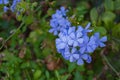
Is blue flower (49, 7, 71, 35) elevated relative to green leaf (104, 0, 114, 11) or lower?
elevated

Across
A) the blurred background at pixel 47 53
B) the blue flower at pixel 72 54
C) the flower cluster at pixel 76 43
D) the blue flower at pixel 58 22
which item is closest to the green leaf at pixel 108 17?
the blurred background at pixel 47 53

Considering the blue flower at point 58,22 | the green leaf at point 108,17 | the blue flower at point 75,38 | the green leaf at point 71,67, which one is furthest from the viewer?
the green leaf at point 108,17

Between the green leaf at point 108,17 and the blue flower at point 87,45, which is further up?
the blue flower at point 87,45

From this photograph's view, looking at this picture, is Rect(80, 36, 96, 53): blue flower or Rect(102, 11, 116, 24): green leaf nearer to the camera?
Rect(80, 36, 96, 53): blue flower

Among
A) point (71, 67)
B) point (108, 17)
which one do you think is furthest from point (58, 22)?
point (108, 17)

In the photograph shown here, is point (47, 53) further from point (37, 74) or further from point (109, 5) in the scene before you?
point (109, 5)

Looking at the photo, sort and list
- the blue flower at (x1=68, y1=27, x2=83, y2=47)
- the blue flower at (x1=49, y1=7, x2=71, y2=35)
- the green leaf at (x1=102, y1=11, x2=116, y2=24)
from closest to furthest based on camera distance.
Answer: the blue flower at (x1=68, y1=27, x2=83, y2=47), the blue flower at (x1=49, y1=7, x2=71, y2=35), the green leaf at (x1=102, y1=11, x2=116, y2=24)

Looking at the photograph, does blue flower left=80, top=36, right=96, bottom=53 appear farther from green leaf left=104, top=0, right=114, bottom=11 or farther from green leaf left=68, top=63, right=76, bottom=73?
green leaf left=104, top=0, right=114, bottom=11

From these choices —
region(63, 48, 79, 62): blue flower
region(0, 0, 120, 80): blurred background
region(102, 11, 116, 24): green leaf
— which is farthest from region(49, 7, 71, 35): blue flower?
region(102, 11, 116, 24): green leaf

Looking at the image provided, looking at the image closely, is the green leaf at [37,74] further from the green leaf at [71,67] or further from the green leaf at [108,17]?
the green leaf at [108,17]

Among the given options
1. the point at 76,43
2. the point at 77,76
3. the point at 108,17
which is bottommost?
the point at 77,76

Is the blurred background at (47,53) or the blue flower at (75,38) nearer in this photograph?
the blue flower at (75,38)

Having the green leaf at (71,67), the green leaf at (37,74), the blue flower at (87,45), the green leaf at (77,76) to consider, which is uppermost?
the blue flower at (87,45)

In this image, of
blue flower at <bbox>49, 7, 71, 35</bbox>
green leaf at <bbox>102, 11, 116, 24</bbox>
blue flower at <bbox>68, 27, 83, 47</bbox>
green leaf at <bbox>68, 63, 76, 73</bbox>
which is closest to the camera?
blue flower at <bbox>68, 27, 83, 47</bbox>
